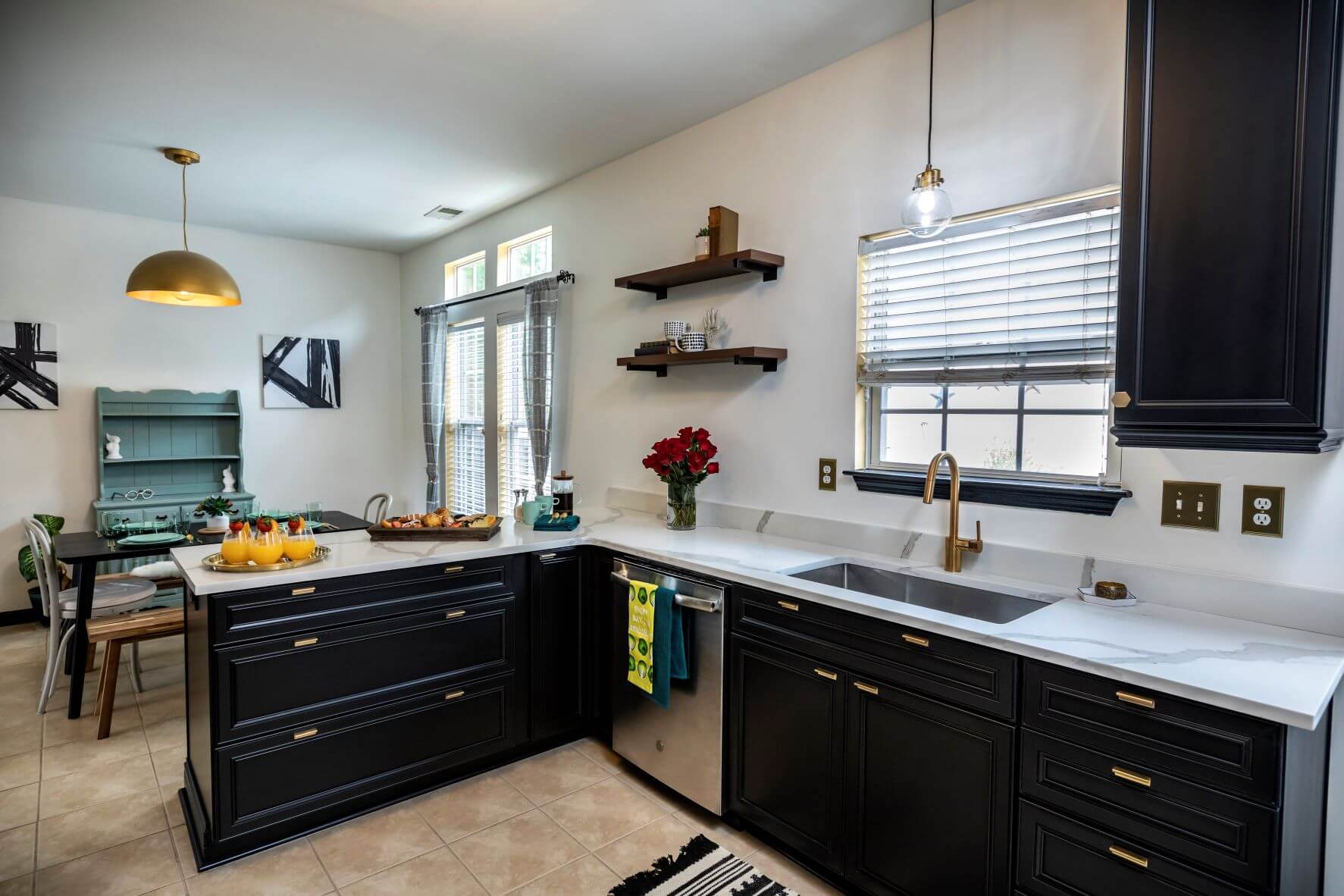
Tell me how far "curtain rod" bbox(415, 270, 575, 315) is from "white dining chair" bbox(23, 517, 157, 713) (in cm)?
261

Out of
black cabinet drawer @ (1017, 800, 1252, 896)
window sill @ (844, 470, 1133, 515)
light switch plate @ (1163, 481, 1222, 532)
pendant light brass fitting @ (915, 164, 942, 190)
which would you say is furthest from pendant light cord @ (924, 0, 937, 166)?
black cabinet drawer @ (1017, 800, 1252, 896)

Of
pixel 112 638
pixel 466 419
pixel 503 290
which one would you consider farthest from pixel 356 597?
pixel 466 419

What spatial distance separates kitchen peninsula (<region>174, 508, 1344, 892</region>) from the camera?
144 centimetres

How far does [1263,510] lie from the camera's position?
183 centimetres

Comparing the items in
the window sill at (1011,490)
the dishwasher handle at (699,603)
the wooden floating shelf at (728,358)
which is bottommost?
the dishwasher handle at (699,603)

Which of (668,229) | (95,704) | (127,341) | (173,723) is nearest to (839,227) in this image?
(668,229)

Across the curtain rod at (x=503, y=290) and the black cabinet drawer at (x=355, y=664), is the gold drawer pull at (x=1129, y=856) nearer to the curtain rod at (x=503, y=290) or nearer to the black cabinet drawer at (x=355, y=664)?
the black cabinet drawer at (x=355, y=664)

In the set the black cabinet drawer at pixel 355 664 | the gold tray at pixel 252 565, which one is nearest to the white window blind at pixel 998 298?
the black cabinet drawer at pixel 355 664

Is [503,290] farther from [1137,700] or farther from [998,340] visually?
[1137,700]

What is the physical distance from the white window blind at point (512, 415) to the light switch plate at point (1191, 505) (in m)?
3.48

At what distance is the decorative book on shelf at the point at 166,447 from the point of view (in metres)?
4.91

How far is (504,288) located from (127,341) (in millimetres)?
2722

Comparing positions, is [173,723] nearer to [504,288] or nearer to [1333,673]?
[504,288]

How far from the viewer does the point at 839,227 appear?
278cm
